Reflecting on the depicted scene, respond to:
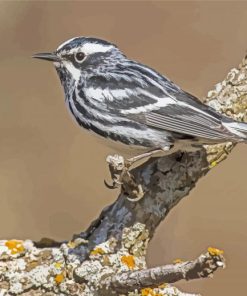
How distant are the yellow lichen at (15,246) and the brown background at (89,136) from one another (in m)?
2.47

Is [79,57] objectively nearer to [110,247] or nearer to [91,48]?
[91,48]

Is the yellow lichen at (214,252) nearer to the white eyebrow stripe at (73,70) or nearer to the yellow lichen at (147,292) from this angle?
the yellow lichen at (147,292)

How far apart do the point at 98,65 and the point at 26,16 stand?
539cm

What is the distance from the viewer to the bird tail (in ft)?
14.4

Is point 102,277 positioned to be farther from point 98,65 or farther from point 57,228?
point 57,228

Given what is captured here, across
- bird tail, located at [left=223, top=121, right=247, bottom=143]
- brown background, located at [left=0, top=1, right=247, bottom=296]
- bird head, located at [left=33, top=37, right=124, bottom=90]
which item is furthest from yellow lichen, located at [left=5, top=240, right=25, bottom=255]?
brown background, located at [left=0, top=1, right=247, bottom=296]

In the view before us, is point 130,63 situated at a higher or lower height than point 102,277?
higher

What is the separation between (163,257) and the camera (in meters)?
7.05

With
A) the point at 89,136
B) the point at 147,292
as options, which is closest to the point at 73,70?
the point at 147,292

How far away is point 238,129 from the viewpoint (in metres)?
4.43

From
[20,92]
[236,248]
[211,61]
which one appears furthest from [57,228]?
[211,61]

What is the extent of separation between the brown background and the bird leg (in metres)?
2.52

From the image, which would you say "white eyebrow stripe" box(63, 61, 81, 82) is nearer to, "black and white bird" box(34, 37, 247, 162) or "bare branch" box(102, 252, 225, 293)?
"black and white bird" box(34, 37, 247, 162)

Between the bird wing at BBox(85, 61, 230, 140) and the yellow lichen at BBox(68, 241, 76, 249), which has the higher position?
the bird wing at BBox(85, 61, 230, 140)
